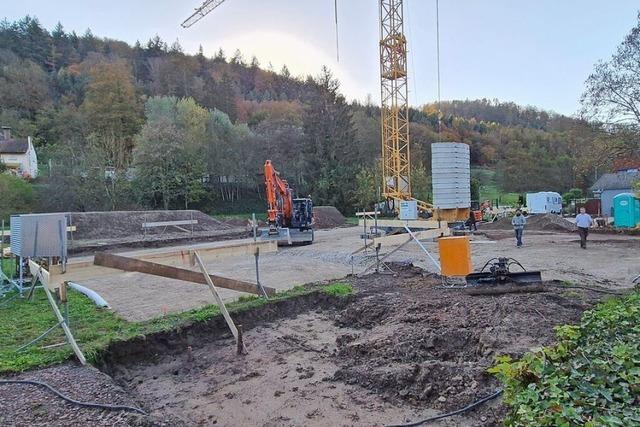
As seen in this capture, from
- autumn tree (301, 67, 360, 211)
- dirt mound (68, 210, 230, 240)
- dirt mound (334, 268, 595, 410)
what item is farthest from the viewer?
autumn tree (301, 67, 360, 211)

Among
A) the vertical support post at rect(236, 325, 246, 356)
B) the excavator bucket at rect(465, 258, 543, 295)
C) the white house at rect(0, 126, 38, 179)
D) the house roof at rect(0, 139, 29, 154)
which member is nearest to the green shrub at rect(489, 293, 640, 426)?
the vertical support post at rect(236, 325, 246, 356)

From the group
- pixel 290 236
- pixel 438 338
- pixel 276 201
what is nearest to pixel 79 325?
pixel 438 338

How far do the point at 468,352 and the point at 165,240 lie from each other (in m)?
19.7

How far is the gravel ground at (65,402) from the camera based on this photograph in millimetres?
3924

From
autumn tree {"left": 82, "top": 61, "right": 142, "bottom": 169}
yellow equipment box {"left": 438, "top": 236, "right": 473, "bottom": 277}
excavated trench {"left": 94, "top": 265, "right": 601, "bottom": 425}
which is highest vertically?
autumn tree {"left": 82, "top": 61, "right": 142, "bottom": 169}

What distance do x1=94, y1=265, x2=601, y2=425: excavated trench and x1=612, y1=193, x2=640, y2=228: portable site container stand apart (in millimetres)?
18982

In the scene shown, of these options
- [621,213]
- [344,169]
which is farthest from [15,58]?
[621,213]

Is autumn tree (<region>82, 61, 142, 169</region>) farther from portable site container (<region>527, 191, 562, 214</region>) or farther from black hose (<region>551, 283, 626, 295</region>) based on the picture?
black hose (<region>551, 283, 626, 295</region>)

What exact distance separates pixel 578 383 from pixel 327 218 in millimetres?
30247

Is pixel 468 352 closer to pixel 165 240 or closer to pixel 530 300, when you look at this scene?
pixel 530 300

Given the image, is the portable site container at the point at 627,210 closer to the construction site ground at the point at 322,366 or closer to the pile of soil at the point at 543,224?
the pile of soil at the point at 543,224

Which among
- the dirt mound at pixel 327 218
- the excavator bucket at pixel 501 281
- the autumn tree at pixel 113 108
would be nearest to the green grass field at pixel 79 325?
the excavator bucket at pixel 501 281

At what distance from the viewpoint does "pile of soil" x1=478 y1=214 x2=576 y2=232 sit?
24.2m

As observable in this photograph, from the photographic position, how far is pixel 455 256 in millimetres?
8867
